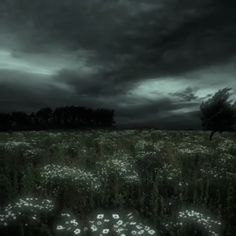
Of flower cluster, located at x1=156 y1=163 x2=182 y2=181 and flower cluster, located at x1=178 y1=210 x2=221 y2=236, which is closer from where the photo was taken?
flower cluster, located at x1=178 y1=210 x2=221 y2=236

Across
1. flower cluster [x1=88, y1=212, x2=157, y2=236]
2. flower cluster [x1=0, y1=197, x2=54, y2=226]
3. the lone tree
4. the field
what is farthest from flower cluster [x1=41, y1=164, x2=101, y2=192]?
the lone tree

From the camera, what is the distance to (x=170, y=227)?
5930 millimetres

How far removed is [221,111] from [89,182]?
22.1m

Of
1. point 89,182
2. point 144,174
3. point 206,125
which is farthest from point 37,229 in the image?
point 206,125

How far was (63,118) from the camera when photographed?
273ft

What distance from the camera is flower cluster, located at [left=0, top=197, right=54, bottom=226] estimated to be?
6294mm

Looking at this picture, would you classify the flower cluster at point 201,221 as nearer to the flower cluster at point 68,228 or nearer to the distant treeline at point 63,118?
the flower cluster at point 68,228

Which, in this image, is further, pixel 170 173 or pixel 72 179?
pixel 170 173

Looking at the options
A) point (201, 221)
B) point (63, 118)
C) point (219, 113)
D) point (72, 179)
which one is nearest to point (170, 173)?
point (72, 179)

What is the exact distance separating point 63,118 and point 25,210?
253ft

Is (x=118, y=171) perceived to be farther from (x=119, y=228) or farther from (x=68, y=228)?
(x=119, y=228)

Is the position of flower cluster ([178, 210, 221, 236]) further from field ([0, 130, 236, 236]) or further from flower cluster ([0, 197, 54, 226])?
flower cluster ([0, 197, 54, 226])

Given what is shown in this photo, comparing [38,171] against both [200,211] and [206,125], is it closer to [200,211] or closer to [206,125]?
[200,211]

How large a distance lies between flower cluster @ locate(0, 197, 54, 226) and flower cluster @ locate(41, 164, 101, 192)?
4.37 ft
